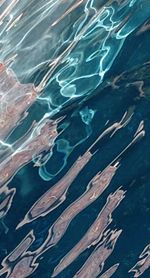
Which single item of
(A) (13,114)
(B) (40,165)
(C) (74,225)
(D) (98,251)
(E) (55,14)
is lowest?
(D) (98,251)

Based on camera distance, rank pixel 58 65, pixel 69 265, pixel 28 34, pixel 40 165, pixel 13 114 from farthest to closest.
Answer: pixel 28 34 < pixel 58 65 < pixel 13 114 < pixel 40 165 < pixel 69 265

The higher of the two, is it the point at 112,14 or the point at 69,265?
the point at 112,14

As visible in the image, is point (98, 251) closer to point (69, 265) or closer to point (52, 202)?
point (69, 265)

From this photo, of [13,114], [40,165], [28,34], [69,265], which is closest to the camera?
[69,265]

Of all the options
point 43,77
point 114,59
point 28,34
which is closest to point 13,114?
point 43,77

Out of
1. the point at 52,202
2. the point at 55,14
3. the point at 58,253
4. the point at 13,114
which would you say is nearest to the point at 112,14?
the point at 55,14

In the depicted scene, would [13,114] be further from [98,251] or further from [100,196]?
[98,251]

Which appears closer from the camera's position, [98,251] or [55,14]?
[98,251]
